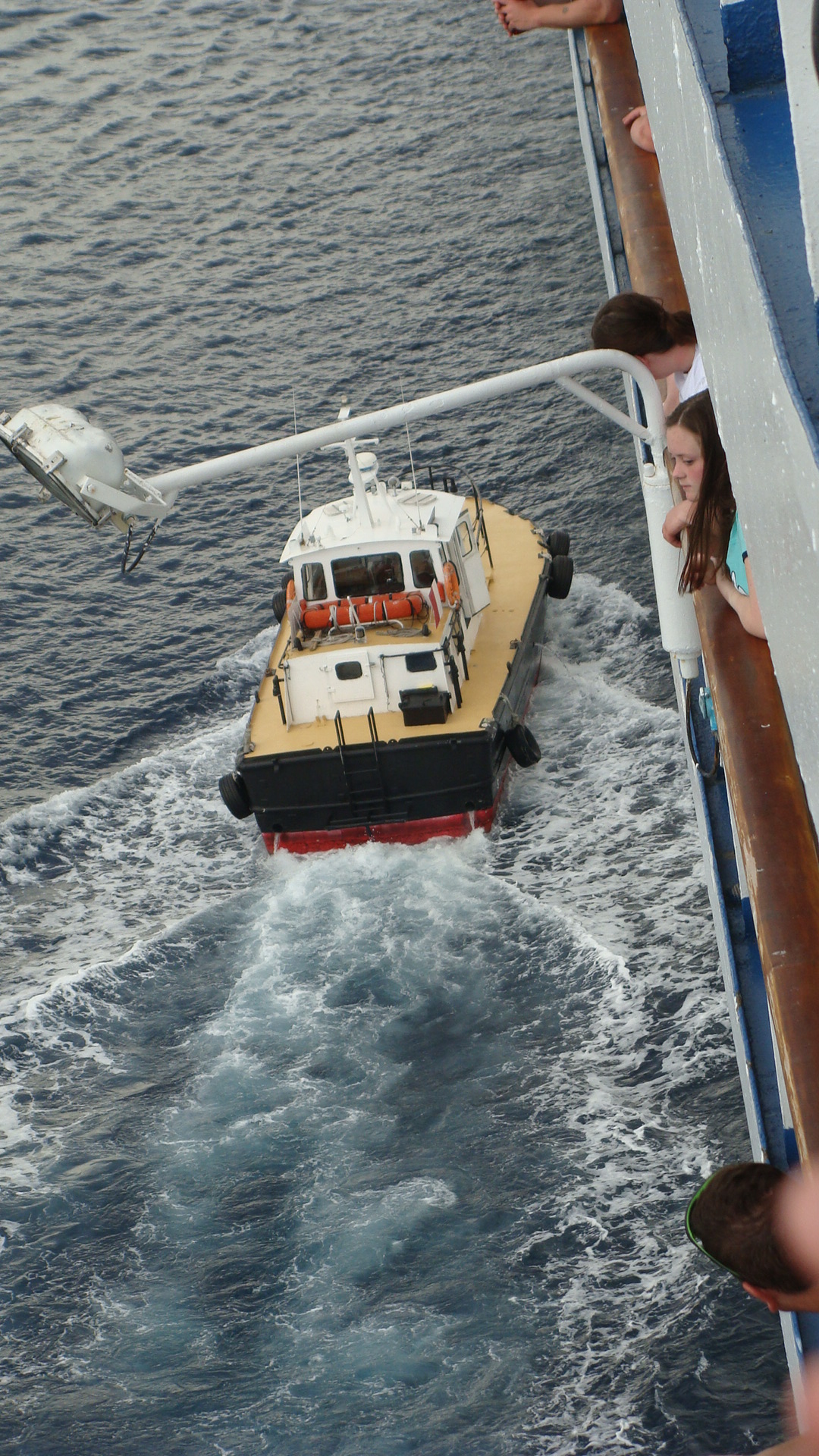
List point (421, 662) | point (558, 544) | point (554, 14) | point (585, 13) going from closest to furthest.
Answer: point (554, 14)
point (585, 13)
point (421, 662)
point (558, 544)

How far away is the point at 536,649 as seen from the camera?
18.5 metres

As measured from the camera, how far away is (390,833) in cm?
1595

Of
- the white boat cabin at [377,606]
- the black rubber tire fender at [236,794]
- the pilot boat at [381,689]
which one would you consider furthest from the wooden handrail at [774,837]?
the black rubber tire fender at [236,794]

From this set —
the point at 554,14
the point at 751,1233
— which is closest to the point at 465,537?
the point at 554,14

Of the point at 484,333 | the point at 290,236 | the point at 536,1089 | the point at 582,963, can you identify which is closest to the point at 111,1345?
the point at 536,1089

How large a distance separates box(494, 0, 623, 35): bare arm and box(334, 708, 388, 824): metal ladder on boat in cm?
719

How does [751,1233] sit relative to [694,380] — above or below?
below

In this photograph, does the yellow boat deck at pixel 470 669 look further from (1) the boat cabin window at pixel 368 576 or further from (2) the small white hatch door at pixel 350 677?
(1) the boat cabin window at pixel 368 576

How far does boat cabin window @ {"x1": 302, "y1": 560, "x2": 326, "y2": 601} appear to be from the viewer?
16688mm

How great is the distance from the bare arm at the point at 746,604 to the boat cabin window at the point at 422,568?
11603 millimetres

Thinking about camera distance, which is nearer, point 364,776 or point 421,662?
point 364,776

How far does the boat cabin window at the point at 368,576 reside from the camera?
16.6 meters

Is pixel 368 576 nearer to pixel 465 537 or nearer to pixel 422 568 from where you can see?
pixel 422 568

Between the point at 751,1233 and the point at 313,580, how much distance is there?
14.1 m
